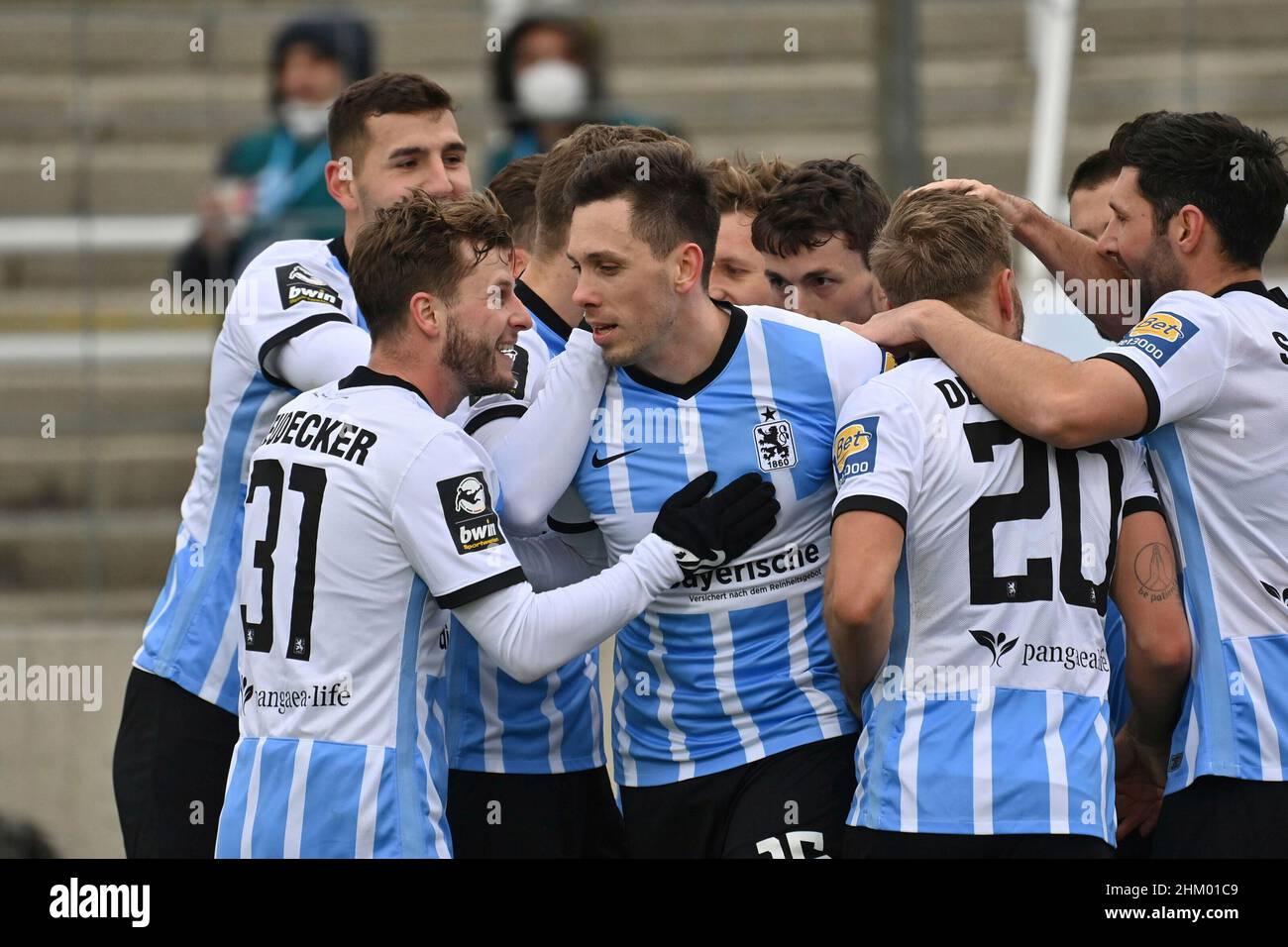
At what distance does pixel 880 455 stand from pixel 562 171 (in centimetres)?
135

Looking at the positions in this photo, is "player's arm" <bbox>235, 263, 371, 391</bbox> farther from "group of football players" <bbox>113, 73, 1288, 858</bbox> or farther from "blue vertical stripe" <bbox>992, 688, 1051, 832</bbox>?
"blue vertical stripe" <bbox>992, 688, 1051, 832</bbox>

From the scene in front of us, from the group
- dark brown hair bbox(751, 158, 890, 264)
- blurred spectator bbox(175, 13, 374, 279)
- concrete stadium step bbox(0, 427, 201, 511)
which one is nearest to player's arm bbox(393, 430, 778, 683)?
dark brown hair bbox(751, 158, 890, 264)

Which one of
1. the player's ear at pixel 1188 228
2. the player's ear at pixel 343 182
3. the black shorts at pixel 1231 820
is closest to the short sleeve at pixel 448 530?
the player's ear at pixel 343 182

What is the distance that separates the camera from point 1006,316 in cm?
382

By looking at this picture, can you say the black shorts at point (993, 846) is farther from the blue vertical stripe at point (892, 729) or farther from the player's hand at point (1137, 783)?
the player's hand at point (1137, 783)

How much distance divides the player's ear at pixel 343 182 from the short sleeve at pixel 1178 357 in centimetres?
228

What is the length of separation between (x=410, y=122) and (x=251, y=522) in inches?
64.0

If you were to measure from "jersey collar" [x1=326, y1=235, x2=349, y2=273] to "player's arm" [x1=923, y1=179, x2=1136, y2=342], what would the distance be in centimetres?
178

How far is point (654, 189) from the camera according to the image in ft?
13.0

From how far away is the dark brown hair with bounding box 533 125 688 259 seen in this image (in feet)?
14.1

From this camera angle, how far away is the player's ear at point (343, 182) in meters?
4.82

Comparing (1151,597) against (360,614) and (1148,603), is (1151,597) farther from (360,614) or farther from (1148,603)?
(360,614)

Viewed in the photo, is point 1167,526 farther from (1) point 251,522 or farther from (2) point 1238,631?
(1) point 251,522
